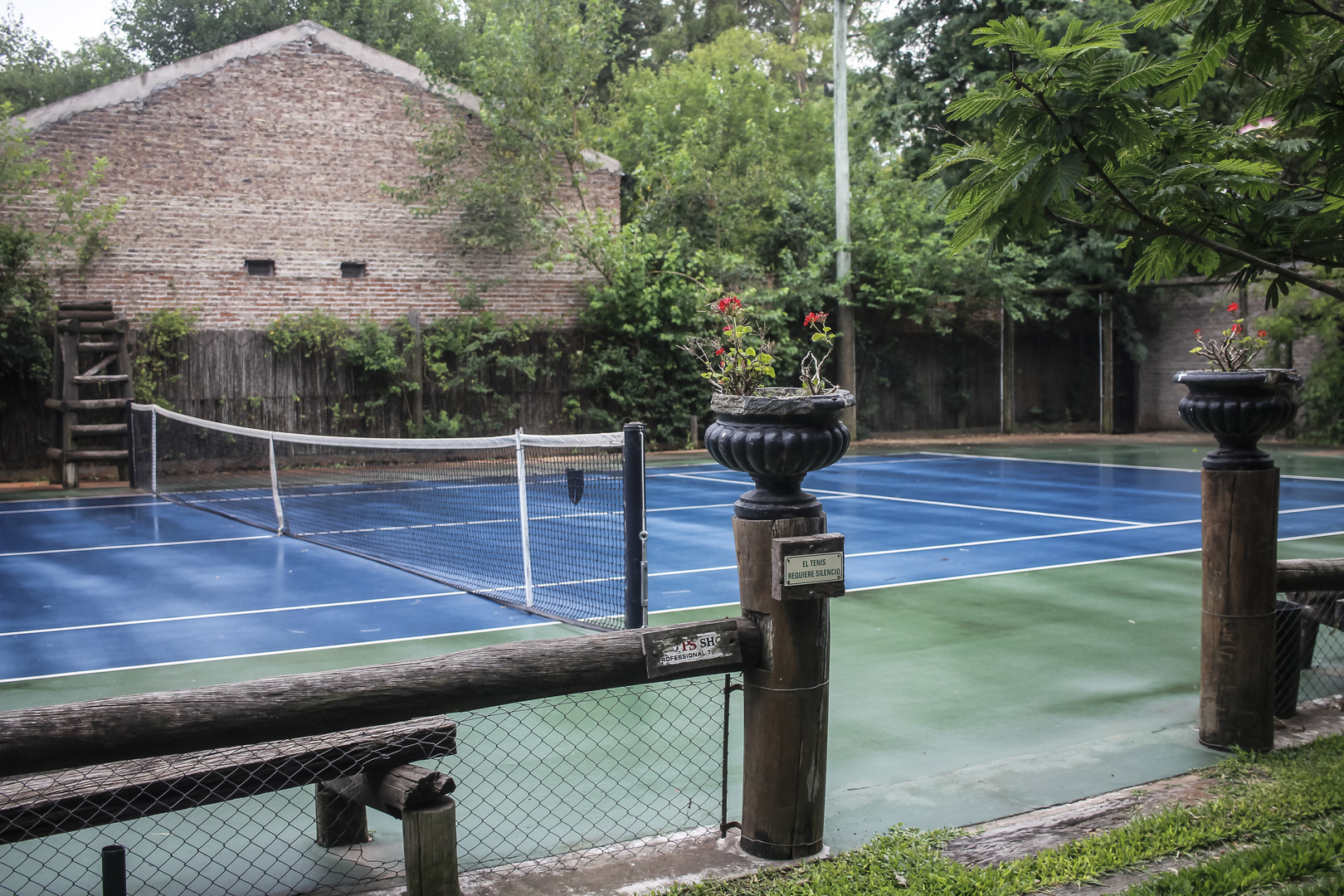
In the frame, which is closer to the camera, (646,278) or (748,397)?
(748,397)

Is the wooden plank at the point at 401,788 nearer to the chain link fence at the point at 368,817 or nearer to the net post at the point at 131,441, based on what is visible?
the chain link fence at the point at 368,817

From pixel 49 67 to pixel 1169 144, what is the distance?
43632 mm

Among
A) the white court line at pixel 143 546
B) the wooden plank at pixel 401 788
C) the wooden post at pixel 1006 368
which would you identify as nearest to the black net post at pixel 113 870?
the wooden plank at pixel 401 788

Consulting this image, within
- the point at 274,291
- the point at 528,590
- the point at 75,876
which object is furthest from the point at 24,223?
the point at 75,876

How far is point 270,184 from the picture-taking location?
20.6 metres

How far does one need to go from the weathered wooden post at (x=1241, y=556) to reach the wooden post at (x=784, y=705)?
215 centimetres

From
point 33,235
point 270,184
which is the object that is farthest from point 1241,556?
point 270,184

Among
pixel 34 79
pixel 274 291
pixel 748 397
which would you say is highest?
pixel 34 79

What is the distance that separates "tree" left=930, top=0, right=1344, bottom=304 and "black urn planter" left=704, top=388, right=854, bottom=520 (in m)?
0.74

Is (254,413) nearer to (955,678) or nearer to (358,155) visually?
(358,155)

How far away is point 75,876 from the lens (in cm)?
393

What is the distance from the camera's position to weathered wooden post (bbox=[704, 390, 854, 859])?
3.75m

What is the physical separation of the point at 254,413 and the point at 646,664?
17776 millimetres

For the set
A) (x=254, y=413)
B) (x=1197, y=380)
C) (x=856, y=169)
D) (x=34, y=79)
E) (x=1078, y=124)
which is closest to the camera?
(x=1078, y=124)
